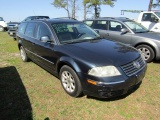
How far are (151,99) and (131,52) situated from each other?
1111mm

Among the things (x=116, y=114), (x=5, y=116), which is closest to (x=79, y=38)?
(x=116, y=114)

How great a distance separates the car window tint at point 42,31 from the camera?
4088 mm

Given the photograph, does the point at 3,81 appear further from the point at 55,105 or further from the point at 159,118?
the point at 159,118

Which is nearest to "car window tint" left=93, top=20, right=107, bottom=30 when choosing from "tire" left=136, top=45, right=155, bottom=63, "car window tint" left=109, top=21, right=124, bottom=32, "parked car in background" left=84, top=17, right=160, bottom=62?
"parked car in background" left=84, top=17, right=160, bottom=62

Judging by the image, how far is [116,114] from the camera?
296 centimetres

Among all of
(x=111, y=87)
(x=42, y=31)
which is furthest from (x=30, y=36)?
(x=111, y=87)

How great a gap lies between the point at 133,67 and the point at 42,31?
263 cm

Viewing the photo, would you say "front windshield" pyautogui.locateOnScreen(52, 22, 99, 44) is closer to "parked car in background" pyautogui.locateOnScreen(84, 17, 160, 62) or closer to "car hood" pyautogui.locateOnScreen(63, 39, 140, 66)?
"car hood" pyautogui.locateOnScreen(63, 39, 140, 66)

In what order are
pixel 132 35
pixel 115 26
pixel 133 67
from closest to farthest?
pixel 133 67 < pixel 132 35 < pixel 115 26

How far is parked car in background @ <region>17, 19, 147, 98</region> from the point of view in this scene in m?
2.86

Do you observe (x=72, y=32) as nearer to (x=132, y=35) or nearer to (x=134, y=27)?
(x=132, y=35)

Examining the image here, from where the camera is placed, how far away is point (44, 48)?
4.13 m

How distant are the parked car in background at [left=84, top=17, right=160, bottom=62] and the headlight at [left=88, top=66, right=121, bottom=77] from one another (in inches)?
131

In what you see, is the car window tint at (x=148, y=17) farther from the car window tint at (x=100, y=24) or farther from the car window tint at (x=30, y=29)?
the car window tint at (x=30, y=29)
